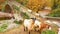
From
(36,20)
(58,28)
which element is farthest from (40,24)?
(58,28)

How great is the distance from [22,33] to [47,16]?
0.59 meters

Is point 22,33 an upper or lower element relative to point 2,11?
lower

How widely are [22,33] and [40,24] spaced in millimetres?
391

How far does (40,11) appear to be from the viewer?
3.94 metres

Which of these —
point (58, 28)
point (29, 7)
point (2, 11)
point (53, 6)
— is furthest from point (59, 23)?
point (2, 11)

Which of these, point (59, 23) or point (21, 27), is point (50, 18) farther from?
point (21, 27)

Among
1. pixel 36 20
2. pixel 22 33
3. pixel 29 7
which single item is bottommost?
pixel 22 33

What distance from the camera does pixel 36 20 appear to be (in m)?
3.91

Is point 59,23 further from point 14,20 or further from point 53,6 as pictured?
point 14,20

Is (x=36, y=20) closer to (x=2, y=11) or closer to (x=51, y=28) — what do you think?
(x=51, y=28)

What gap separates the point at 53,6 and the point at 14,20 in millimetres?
818

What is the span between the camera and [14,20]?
13.0ft

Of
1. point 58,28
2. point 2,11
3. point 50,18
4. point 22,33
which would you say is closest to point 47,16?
point 50,18

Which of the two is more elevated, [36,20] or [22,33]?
[36,20]
